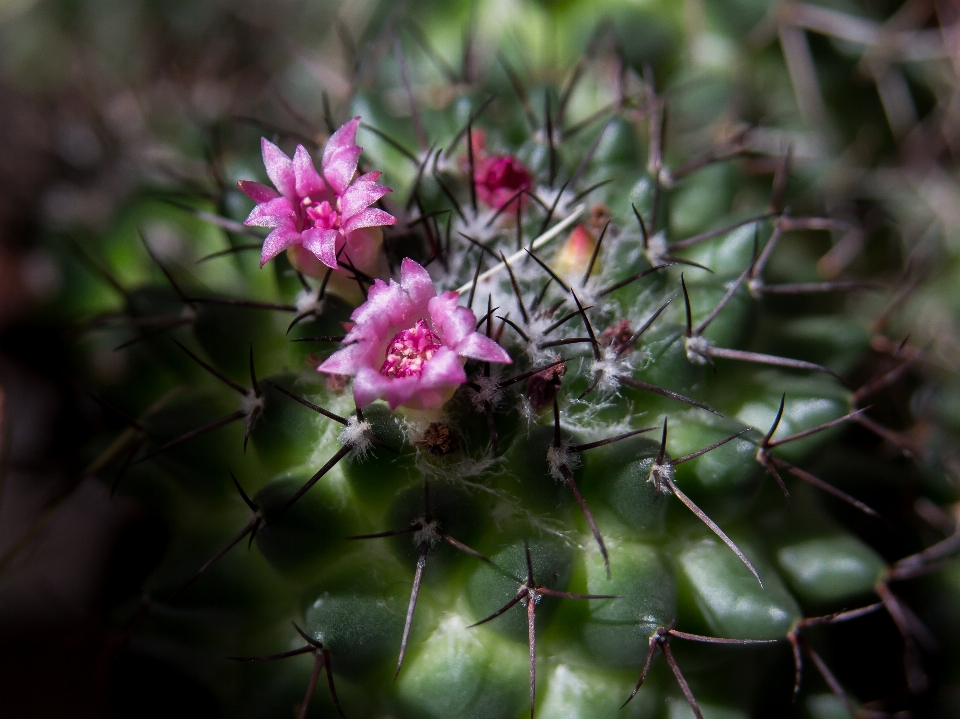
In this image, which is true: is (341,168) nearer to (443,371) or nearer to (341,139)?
(341,139)

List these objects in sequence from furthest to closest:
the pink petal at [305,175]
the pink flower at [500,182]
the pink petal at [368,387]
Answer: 1. the pink flower at [500,182]
2. the pink petal at [305,175]
3. the pink petal at [368,387]

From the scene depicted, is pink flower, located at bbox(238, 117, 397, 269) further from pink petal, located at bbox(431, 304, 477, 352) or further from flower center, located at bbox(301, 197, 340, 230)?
pink petal, located at bbox(431, 304, 477, 352)

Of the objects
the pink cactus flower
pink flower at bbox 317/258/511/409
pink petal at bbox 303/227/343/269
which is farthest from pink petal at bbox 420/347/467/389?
the pink cactus flower

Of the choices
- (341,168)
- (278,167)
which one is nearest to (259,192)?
(278,167)

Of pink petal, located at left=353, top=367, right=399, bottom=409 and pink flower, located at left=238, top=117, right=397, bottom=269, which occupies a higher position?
pink flower, located at left=238, top=117, right=397, bottom=269

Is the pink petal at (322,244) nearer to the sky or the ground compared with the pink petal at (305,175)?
nearer to the ground

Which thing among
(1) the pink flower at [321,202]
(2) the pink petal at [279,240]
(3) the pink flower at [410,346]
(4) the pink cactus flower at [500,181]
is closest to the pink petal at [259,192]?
(1) the pink flower at [321,202]

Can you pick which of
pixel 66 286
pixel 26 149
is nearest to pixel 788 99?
pixel 66 286

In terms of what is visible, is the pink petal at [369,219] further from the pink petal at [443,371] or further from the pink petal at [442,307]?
the pink petal at [443,371]
